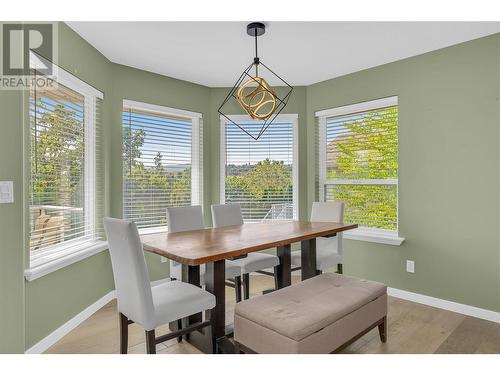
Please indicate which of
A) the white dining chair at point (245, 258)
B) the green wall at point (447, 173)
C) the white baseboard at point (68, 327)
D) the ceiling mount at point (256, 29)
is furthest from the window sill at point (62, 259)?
the green wall at point (447, 173)

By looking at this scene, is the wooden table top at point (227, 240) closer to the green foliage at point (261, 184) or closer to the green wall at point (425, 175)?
the green wall at point (425, 175)

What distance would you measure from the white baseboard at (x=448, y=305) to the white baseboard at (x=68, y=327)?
2.89m

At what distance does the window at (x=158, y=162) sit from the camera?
140 inches

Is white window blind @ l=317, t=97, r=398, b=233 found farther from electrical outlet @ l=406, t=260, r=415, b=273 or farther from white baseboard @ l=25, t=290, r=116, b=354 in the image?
white baseboard @ l=25, t=290, r=116, b=354

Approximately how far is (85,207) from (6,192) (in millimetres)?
1263

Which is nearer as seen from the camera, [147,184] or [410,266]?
[410,266]

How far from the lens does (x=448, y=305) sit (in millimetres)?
2996

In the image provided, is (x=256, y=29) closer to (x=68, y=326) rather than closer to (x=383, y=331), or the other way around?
(x=383, y=331)

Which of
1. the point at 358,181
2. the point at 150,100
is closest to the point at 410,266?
the point at 358,181

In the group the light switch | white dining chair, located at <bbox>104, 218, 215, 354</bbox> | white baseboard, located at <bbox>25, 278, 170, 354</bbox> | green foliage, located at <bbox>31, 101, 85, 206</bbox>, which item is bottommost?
white baseboard, located at <bbox>25, 278, 170, 354</bbox>

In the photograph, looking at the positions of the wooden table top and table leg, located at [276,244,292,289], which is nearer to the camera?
the wooden table top

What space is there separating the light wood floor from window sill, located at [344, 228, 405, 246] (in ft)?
2.13

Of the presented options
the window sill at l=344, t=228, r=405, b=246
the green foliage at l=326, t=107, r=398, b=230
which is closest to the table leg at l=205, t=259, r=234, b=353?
the window sill at l=344, t=228, r=405, b=246

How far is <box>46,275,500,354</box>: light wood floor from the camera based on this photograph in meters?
2.31
